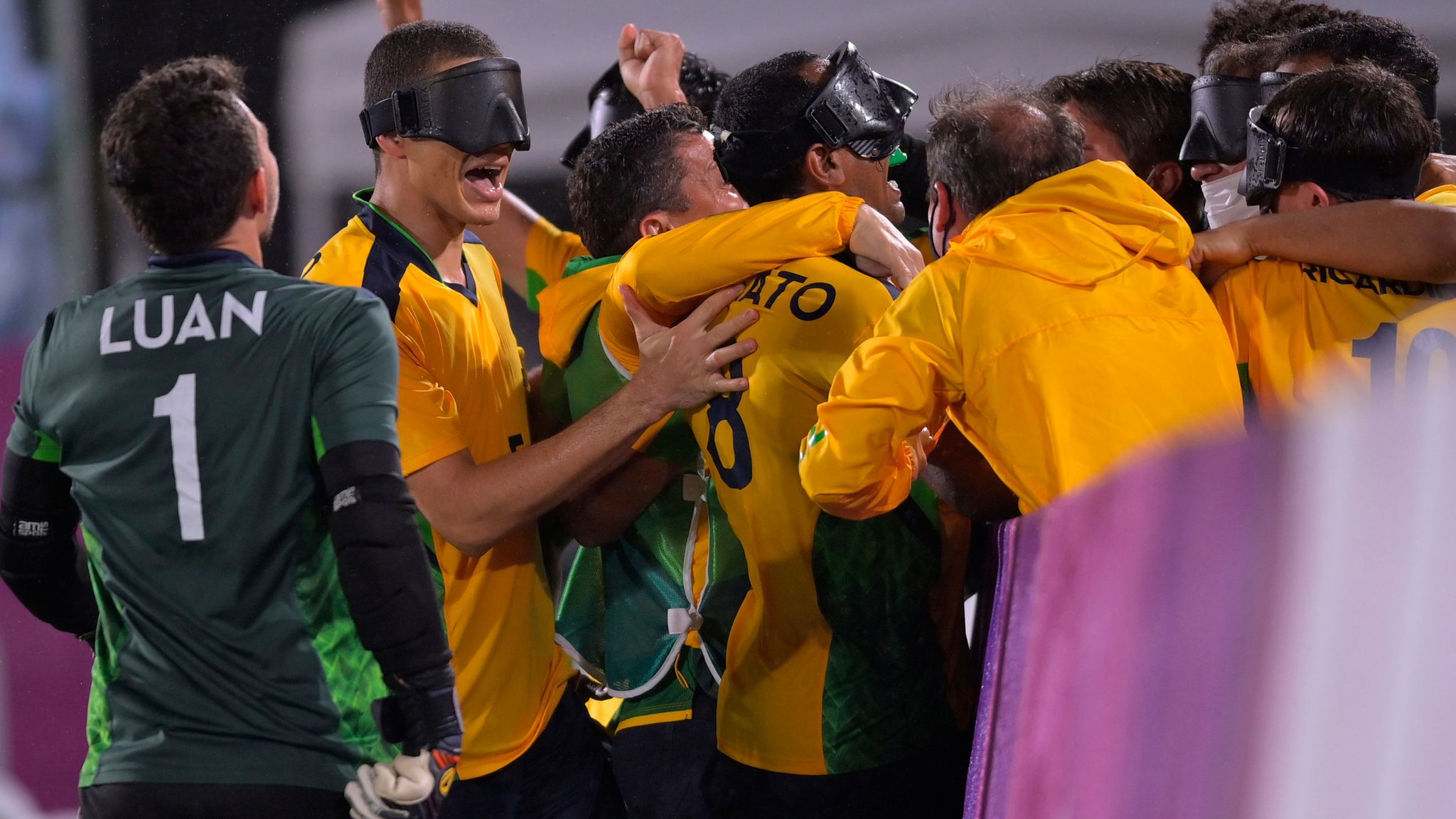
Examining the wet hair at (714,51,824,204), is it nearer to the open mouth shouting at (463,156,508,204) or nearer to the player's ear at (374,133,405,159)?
the open mouth shouting at (463,156,508,204)

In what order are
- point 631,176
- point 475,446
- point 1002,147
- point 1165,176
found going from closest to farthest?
point 1002,147 → point 475,446 → point 631,176 → point 1165,176

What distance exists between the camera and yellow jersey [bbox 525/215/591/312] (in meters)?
3.14

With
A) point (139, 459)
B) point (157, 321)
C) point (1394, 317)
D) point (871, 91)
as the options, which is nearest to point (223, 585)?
point (139, 459)

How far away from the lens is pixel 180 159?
158 cm

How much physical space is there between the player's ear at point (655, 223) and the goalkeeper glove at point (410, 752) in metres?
0.99

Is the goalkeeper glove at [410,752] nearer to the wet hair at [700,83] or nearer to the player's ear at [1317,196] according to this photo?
the player's ear at [1317,196]

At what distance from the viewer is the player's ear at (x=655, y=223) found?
2.31 metres

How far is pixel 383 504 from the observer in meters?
1.50

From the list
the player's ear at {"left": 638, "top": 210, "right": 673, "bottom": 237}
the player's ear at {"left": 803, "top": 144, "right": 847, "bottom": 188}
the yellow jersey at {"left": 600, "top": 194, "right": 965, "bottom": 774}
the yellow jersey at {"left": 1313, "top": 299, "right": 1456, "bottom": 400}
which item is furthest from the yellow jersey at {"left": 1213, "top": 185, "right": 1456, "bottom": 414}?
the player's ear at {"left": 638, "top": 210, "right": 673, "bottom": 237}

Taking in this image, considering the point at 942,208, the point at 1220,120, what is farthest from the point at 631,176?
the point at 1220,120

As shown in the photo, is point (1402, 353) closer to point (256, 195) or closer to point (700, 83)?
point (256, 195)

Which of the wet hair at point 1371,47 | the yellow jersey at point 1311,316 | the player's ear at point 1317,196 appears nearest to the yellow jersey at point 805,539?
the yellow jersey at point 1311,316

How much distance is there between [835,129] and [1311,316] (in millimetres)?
732

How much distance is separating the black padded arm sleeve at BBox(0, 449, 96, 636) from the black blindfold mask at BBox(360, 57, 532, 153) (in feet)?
2.80
